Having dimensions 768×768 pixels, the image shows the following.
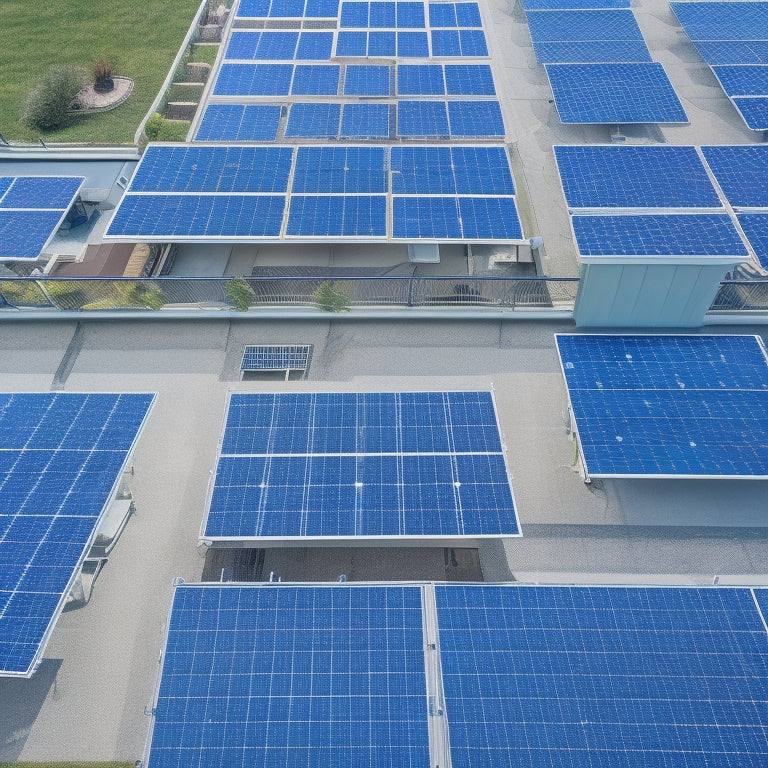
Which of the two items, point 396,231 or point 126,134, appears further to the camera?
point 126,134

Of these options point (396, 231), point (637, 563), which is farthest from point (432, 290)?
point (637, 563)

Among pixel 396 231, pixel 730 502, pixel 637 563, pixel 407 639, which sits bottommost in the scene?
pixel 407 639

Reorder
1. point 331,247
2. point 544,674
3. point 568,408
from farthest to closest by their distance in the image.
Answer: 1. point 331,247
2. point 568,408
3. point 544,674

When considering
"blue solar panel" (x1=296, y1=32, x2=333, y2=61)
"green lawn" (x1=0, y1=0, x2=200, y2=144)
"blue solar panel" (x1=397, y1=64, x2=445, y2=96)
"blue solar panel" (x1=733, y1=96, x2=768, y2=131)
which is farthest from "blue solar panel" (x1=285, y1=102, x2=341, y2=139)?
"blue solar panel" (x1=733, y1=96, x2=768, y2=131)

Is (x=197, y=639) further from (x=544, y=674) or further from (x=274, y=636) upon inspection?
(x=544, y=674)

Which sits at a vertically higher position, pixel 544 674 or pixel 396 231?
pixel 396 231
